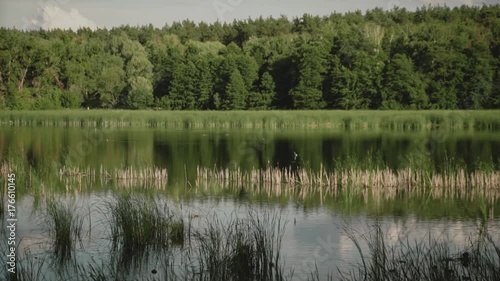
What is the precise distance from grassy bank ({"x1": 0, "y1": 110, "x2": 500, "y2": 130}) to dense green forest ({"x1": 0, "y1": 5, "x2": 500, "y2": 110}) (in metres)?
13.3

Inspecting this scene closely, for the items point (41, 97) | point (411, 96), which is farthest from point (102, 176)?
point (41, 97)

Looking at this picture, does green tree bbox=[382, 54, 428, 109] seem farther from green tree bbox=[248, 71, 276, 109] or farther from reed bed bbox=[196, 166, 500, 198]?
reed bed bbox=[196, 166, 500, 198]

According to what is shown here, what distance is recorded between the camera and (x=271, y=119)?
142ft

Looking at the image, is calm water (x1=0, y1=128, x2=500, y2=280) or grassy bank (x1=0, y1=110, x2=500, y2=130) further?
grassy bank (x1=0, y1=110, x2=500, y2=130)

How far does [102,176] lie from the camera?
693 inches

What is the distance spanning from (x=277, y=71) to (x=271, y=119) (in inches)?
889

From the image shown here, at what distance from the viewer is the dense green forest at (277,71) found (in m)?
56.7

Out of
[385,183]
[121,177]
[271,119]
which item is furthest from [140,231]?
[271,119]

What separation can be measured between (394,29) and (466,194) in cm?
5505

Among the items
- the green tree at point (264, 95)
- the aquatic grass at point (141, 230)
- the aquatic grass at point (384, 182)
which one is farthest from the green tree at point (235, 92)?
the aquatic grass at point (141, 230)

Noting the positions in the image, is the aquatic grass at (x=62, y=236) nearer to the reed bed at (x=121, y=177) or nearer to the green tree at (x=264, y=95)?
the reed bed at (x=121, y=177)

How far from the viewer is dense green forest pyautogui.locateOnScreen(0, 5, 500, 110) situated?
186ft

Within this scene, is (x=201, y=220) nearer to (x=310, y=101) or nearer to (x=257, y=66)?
(x=310, y=101)

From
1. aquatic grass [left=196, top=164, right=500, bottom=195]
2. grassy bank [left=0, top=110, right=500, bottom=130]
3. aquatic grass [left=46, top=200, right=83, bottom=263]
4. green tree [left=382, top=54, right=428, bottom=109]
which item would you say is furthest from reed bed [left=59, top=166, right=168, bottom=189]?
green tree [left=382, top=54, right=428, bottom=109]
